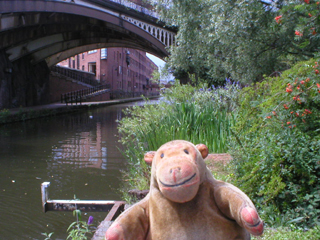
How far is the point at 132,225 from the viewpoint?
5.26 ft

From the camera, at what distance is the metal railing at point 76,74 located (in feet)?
112

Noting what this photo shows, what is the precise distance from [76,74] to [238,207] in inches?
1469

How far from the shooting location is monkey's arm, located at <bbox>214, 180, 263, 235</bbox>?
53.8 inches

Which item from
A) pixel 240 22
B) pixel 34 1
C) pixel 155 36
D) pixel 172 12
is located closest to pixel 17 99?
pixel 34 1

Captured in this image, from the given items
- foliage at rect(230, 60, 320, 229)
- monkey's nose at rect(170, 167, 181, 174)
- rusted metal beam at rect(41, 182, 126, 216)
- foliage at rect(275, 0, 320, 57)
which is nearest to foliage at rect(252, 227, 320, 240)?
foliage at rect(230, 60, 320, 229)

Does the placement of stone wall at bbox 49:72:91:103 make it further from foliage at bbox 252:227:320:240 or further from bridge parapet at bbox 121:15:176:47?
foliage at bbox 252:227:320:240

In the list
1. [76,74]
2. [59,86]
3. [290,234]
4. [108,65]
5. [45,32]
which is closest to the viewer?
[290,234]

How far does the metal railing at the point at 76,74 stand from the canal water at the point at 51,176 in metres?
24.5

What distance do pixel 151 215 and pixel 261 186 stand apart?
1650mm

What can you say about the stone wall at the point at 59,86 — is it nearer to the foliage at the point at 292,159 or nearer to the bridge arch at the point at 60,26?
the bridge arch at the point at 60,26

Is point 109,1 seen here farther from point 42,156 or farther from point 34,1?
point 42,156

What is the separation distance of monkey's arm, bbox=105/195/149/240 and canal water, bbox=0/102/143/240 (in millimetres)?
2445

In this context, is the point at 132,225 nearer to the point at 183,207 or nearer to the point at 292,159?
the point at 183,207

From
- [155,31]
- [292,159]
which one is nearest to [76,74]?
[155,31]
